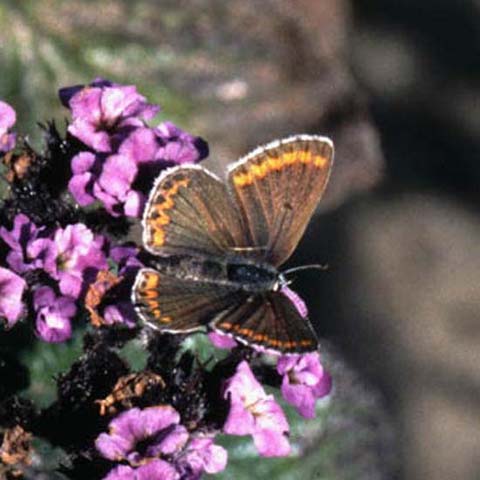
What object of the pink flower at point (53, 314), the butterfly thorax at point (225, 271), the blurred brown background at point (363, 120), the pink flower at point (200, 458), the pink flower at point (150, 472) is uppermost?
the butterfly thorax at point (225, 271)

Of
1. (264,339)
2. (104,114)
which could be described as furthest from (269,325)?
(104,114)

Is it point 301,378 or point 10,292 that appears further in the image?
point 301,378

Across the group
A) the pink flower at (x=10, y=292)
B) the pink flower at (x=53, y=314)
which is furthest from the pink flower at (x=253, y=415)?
the pink flower at (x=10, y=292)

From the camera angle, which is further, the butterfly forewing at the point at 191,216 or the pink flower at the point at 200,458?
the butterfly forewing at the point at 191,216

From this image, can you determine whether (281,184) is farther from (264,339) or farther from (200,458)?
(200,458)

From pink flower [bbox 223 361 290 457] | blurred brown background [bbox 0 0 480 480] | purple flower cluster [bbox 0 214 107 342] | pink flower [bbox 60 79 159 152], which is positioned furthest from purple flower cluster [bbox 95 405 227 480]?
blurred brown background [bbox 0 0 480 480]

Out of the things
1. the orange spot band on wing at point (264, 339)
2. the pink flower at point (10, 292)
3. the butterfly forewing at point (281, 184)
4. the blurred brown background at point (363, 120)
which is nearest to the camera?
the orange spot band on wing at point (264, 339)

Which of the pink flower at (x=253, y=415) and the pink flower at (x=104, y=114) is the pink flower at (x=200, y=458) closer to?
the pink flower at (x=253, y=415)

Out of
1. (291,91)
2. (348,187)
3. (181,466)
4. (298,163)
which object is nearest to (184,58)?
(291,91)
